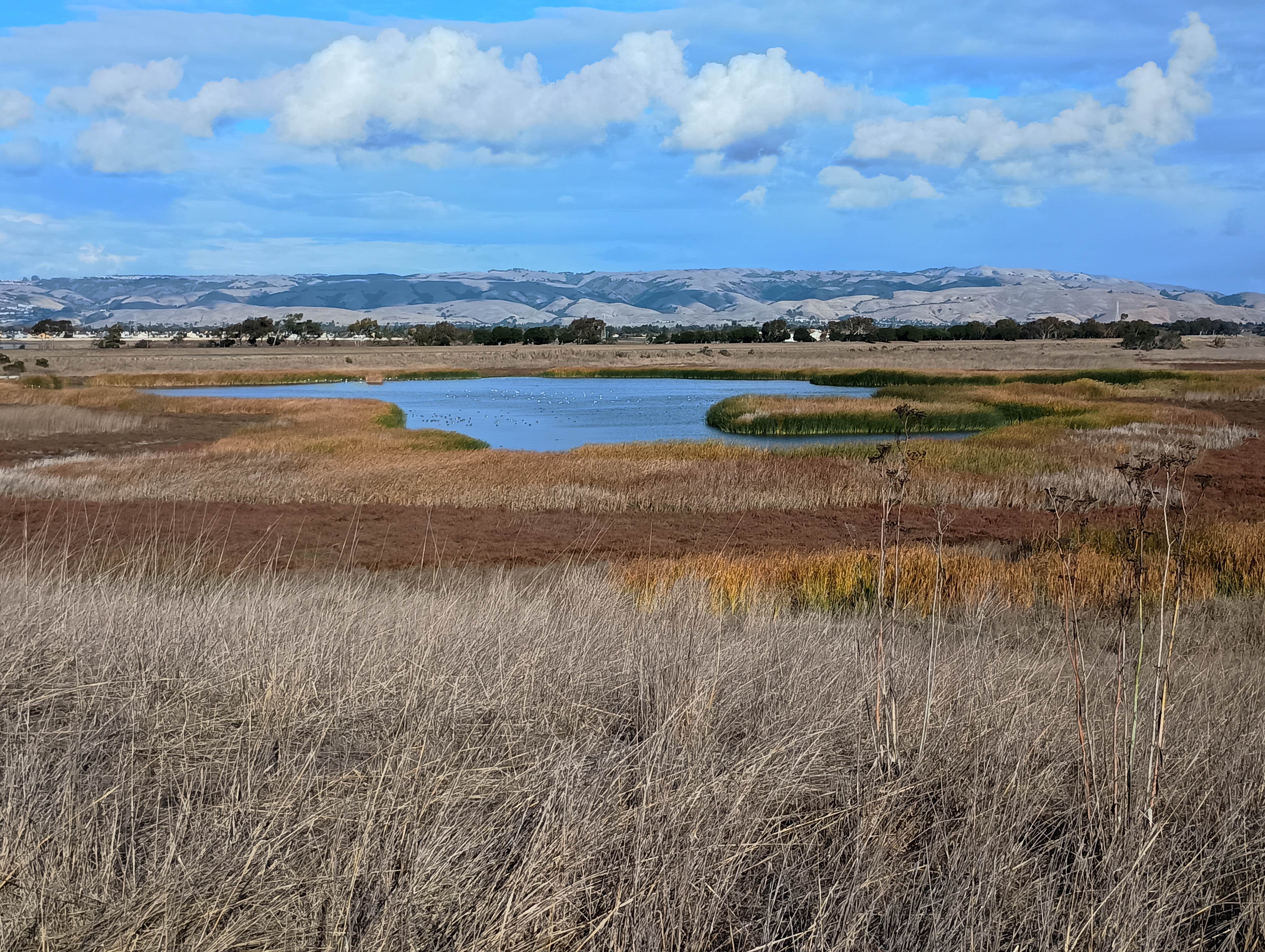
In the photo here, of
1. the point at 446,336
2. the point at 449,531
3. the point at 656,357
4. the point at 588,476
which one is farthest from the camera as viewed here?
the point at 446,336

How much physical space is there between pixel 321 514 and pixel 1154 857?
52.1 ft

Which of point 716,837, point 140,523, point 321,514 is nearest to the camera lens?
point 716,837

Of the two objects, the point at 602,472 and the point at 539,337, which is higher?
the point at 539,337

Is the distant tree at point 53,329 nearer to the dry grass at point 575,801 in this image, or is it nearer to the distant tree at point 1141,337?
the distant tree at point 1141,337

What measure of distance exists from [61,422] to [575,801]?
34.2 meters

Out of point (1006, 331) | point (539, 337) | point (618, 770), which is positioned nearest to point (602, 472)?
point (618, 770)

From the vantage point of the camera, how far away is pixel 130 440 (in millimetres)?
30078

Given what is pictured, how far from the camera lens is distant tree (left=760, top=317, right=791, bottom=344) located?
12812cm

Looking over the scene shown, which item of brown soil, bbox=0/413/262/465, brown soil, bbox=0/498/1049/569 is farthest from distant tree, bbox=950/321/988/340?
brown soil, bbox=0/498/1049/569

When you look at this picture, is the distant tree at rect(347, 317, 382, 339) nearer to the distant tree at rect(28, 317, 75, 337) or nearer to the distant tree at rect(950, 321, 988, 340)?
the distant tree at rect(28, 317, 75, 337)

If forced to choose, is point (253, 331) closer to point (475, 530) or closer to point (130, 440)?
point (130, 440)

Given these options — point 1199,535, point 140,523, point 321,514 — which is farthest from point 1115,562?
point 140,523

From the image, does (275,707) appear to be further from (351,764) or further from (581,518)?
(581,518)

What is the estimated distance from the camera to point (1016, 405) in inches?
1524
